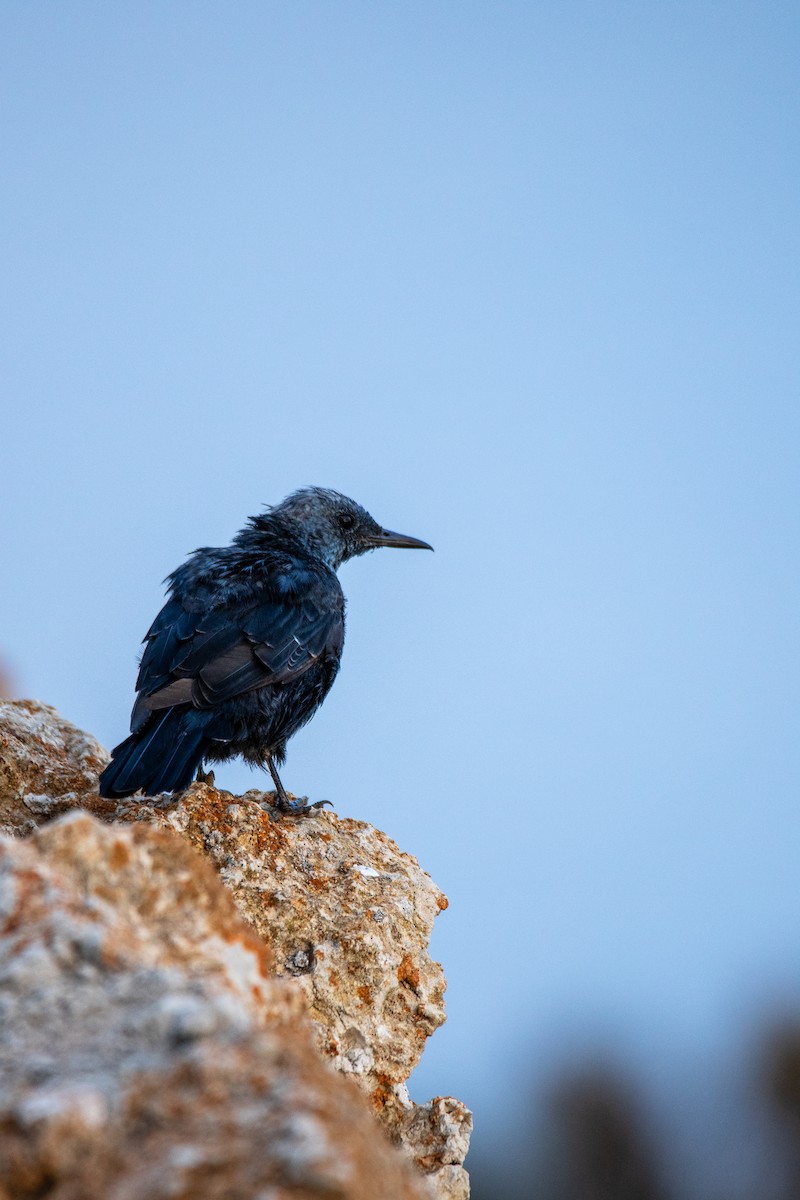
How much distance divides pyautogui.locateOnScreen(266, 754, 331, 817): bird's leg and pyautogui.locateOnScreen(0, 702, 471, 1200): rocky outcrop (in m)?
1.33

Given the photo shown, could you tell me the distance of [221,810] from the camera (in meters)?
4.82

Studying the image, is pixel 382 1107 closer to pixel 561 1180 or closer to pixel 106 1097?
pixel 106 1097

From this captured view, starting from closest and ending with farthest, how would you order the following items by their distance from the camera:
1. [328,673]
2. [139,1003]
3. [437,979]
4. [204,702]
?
[139,1003], [437,979], [204,702], [328,673]

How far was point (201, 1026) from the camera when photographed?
1.90m

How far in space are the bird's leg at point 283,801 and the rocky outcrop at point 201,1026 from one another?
133 centimetres

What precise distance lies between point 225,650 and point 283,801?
A: 82 centimetres

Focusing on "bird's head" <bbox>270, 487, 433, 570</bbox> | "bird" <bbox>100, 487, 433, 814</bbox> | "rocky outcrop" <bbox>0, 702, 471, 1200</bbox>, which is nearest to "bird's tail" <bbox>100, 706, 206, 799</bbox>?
"bird" <bbox>100, 487, 433, 814</bbox>

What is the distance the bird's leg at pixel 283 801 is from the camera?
19.1 feet

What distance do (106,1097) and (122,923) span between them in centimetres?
60

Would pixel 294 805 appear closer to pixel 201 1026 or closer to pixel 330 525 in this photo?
pixel 330 525

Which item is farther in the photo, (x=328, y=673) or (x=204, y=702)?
(x=328, y=673)

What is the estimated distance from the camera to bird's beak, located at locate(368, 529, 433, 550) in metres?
8.81

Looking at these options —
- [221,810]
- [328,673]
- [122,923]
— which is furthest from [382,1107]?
[328,673]

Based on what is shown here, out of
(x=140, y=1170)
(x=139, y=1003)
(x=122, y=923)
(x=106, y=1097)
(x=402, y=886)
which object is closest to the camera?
(x=140, y=1170)
